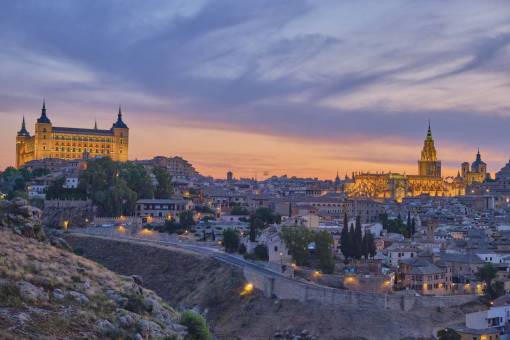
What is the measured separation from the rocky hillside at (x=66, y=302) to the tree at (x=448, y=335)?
22.9 m

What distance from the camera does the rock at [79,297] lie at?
24062 mm

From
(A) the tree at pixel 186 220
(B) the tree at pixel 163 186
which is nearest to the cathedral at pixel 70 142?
(B) the tree at pixel 163 186

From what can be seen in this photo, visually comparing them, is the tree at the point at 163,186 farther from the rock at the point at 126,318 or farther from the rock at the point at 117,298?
the rock at the point at 126,318

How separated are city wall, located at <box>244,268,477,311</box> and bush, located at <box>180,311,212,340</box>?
2651 cm

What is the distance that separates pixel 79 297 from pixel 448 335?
2853 centimetres

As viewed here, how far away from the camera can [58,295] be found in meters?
23.7

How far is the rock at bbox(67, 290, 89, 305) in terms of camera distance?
78.9ft

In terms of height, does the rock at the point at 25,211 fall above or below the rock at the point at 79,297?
above

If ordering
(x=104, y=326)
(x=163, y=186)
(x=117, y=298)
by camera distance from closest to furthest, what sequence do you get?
(x=104, y=326) → (x=117, y=298) → (x=163, y=186)

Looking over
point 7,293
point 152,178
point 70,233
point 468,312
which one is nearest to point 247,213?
point 152,178

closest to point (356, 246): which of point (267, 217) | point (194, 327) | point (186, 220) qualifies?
point (267, 217)

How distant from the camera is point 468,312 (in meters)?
54.2

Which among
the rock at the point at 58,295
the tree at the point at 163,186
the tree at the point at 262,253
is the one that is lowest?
the tree at the point at 262,253

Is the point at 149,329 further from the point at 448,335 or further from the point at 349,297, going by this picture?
the point at 349,297
